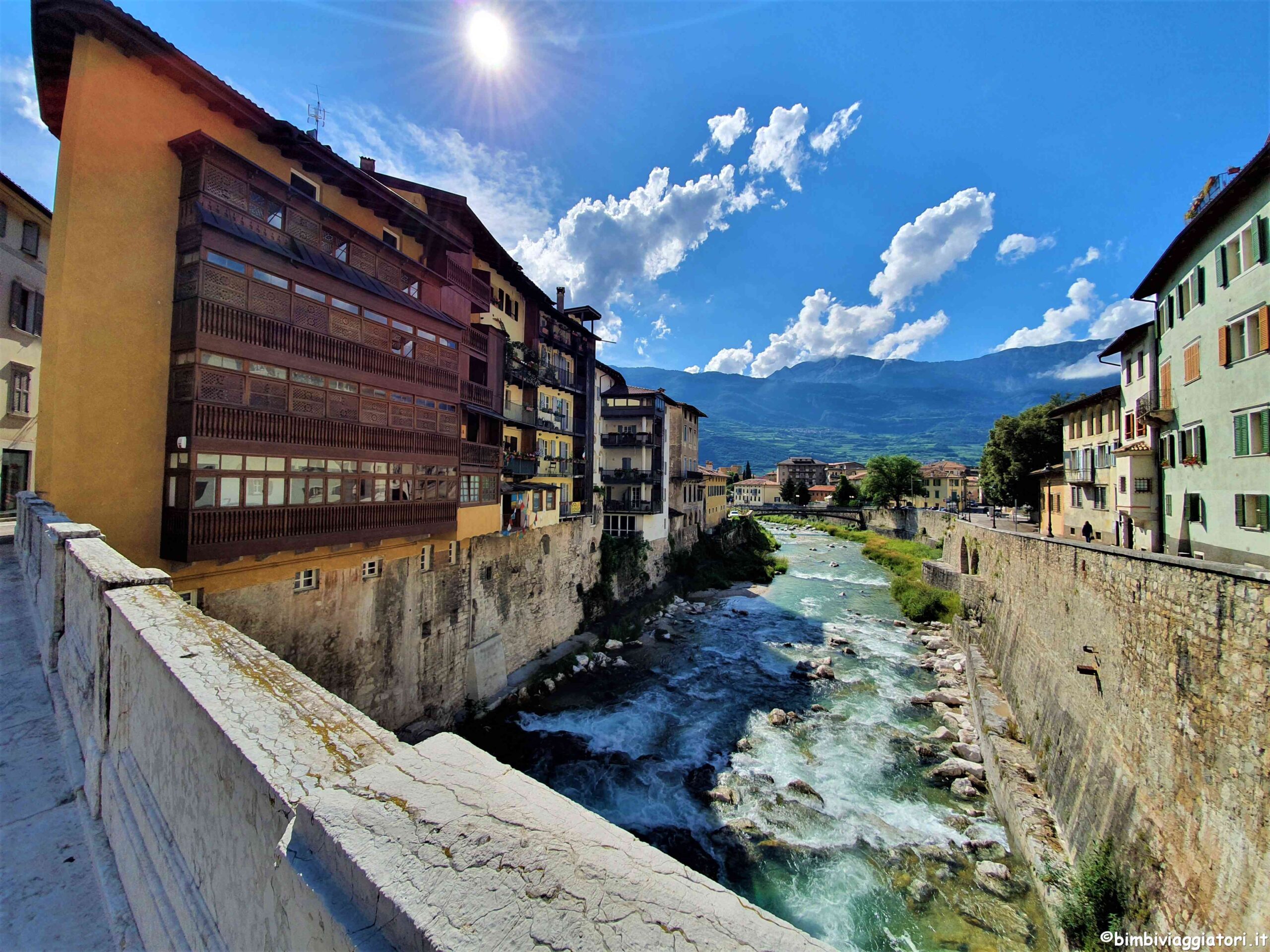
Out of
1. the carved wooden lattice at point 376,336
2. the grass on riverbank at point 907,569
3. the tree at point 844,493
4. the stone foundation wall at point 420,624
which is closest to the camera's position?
the stone foundation wall at point 420,624

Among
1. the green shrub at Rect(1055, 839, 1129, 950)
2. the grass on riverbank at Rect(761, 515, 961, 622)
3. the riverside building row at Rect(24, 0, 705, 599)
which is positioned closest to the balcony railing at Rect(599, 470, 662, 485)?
the grass on riverbank at Rect(761, 515, 961, 622)

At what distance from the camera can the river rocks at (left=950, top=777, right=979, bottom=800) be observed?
Answer: 551 inches

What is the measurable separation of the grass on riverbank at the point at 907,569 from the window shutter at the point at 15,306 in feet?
138

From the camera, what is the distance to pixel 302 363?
1102 centimetres

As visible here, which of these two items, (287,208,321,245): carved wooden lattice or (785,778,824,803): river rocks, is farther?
(785,778,824,803): river rocks

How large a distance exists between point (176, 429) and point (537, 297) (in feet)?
53.2

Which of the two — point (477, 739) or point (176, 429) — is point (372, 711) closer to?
point (477, 739)

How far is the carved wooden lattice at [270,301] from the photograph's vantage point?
10.4 meters

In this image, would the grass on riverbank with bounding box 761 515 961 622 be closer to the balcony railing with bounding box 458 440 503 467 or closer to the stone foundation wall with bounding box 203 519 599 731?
the stone foundation wall with bounding box 203 519 599 731

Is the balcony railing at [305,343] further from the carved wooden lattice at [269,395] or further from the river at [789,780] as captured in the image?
the river at [789,780]

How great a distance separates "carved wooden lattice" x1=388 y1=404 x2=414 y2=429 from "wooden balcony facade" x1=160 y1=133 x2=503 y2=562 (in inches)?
1.3

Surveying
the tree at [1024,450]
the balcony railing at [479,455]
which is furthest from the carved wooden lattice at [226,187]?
the tree at [1024,450]

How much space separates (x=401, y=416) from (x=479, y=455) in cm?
398

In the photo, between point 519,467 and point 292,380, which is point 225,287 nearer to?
point 292,380
